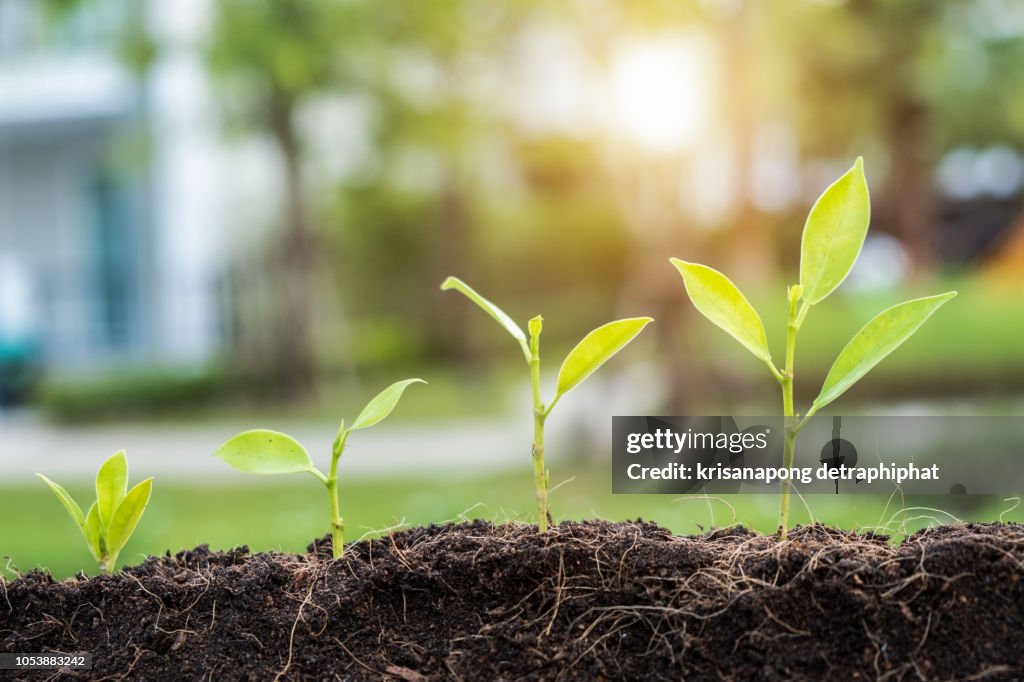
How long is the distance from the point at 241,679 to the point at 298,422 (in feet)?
19.5

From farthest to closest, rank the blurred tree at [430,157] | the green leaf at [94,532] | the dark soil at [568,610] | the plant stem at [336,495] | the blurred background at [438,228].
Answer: the blurred tree at [430,157] → the blurred background at [438,228] → the green leaf at [94,532] → the plant stem at [336,495] → the dark soil at [568,610]

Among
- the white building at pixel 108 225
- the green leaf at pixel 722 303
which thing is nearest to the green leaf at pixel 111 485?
the green leaf at pixel 722 303

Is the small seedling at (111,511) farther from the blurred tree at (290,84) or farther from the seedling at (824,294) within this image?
the blurred tree at (290,84)

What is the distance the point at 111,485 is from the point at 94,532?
6 centimetres

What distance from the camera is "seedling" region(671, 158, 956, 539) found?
917 millimetres

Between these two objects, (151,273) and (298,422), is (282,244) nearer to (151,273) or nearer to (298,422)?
(298,422)

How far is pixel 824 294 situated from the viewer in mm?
929

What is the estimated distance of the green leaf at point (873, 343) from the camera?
903mm

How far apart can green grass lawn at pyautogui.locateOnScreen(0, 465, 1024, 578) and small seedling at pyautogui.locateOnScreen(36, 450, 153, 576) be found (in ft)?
2.89

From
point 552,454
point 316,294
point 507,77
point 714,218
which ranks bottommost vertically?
point 552,454

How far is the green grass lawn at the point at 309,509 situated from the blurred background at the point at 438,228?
0.03 metres

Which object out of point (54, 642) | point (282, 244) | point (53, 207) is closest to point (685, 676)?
point (54, 642)

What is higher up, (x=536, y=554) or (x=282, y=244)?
(x=282, y=244)

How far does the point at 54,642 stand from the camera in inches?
39.4
